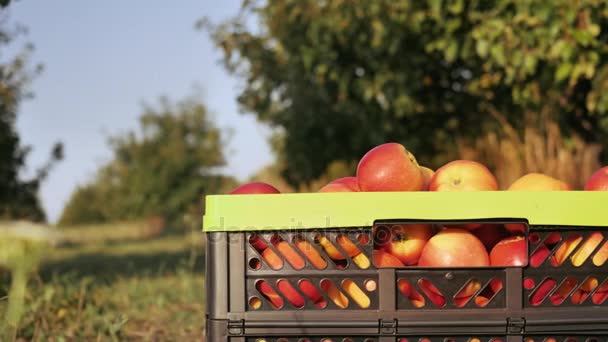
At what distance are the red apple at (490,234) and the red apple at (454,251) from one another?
101 mm

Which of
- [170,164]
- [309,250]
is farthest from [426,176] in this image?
[170,164]

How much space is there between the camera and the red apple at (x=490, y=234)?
1.92m

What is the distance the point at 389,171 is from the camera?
1917 millimetres

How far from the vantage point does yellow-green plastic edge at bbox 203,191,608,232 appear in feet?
5.57

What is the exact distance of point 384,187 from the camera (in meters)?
1.93

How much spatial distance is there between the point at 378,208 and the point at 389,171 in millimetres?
233

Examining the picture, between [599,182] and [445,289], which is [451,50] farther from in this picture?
[445,289]

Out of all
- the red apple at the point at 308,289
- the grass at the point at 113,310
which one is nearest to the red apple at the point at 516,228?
the red apple at the point at 308,289

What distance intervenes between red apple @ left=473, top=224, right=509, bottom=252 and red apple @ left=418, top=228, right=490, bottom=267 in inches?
4.0

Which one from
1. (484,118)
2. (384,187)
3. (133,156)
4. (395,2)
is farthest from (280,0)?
(133,156)

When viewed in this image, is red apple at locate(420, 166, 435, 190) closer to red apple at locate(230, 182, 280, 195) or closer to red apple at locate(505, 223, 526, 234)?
red apple at locate(505, 223, 526, 234)

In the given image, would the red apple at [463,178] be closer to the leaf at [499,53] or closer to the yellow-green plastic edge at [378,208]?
the yellow-green plastic edge at [378,208]

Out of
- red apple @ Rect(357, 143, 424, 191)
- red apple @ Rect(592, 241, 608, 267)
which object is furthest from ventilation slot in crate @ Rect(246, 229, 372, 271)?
red apple @ Rect(592, 241, 608, 267)

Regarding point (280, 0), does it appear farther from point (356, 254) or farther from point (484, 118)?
point (356, 254)
